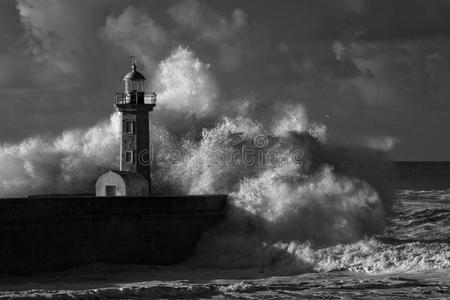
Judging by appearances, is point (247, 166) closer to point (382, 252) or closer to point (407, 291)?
point (382, 252)

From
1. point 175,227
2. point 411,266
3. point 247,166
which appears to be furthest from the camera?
point 247,166

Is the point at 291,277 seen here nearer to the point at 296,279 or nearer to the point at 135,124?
the point at 296,279

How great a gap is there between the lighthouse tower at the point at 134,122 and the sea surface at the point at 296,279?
10.9 feet

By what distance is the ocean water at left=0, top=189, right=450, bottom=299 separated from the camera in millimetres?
14664

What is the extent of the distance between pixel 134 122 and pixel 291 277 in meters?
5.56

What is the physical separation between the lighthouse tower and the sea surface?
10.9 ft

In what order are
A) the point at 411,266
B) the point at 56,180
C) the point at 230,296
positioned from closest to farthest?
1. the point at 230,296
2. the point at 411,266
3. the point at 56,180

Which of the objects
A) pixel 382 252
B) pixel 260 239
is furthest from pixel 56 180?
pixel 382 252

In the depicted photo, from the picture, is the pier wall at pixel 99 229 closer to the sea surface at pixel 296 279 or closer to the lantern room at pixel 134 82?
the sea surface at pixel 296 279

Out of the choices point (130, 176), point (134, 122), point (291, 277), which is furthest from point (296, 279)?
point (134, 122)

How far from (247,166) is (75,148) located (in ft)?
18.5

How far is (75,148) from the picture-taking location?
23969 mm

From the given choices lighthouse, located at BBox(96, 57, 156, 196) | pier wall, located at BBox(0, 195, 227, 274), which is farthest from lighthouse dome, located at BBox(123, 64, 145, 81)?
pier wall, located at BBox(0, 195, 227, 274)

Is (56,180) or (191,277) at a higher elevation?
(56,180)
